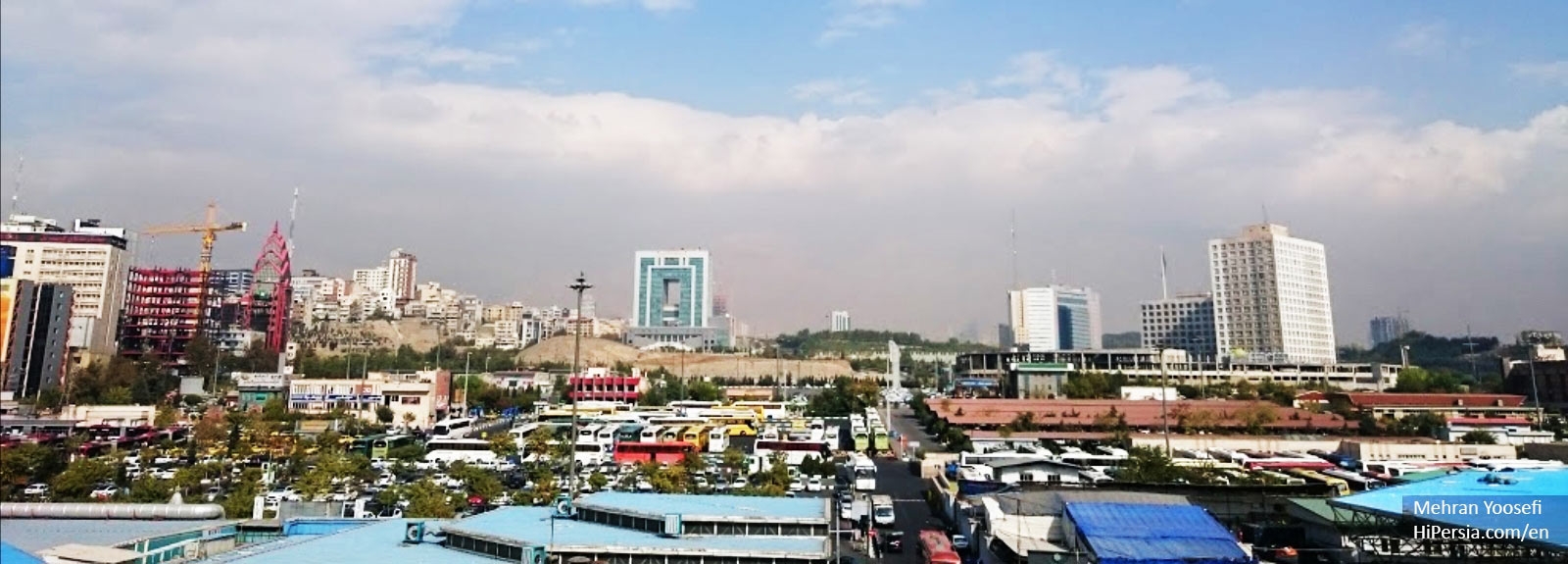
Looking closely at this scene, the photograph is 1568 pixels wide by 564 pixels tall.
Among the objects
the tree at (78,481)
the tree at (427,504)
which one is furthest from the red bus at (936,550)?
the tree at (78,481)

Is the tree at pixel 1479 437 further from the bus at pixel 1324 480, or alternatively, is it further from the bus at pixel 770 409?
the bus at pixel 770 409

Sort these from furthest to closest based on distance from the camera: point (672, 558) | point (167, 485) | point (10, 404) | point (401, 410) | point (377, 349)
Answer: point (377, 349), point (401, 410), point (10, 404), point (167, 485), point (672, 558)

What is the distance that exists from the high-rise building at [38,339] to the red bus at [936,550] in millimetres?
26786

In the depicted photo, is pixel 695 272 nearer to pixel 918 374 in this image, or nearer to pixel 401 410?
pixel 918 374

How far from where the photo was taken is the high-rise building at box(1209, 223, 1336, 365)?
55.2 meters

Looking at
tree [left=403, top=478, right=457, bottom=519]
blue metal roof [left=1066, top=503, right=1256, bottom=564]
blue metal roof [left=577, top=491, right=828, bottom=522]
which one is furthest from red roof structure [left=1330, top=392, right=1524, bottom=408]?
tree [left=403, top=478, right=457, bottom=519]

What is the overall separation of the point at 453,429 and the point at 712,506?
20.1 m

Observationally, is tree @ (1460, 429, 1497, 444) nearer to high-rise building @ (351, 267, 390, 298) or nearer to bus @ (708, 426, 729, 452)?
bus @ (708, 426, 729, 452)

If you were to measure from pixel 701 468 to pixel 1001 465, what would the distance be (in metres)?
6.23

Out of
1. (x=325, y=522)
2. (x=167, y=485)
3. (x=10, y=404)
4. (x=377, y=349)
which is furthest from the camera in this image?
(x=377, y=349)

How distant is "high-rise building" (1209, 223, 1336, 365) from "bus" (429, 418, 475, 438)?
4511cm

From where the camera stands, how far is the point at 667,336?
8450cm

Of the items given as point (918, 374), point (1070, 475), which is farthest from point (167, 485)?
point (918, 374)

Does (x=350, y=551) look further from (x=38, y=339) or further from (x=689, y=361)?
(x=689, y=361)
